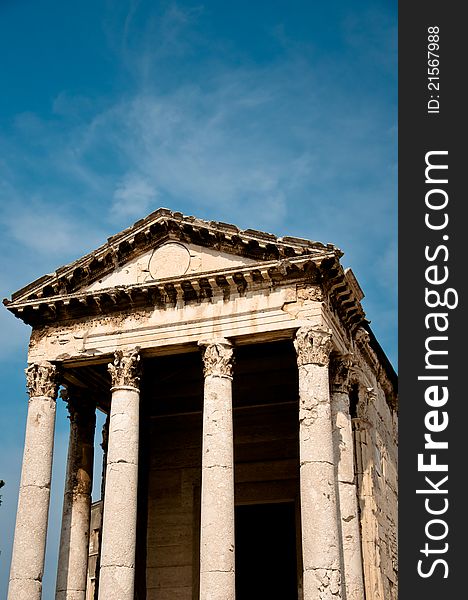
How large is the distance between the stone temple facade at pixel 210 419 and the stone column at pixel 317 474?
3 centimetres

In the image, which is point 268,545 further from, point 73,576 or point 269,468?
point 73,576

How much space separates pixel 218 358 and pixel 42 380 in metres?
3.96

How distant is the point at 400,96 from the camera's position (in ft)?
38.4

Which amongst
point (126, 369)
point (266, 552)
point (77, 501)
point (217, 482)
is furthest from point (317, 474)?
point (266, 552)

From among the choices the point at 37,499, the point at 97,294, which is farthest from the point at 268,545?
the point at 97,294

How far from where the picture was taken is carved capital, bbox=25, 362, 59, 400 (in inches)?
687

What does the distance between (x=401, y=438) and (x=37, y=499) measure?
328 inches

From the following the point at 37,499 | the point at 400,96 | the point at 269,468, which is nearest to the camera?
the point at 400,96

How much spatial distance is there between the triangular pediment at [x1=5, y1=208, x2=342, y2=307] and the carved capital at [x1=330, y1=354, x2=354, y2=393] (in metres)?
2.78

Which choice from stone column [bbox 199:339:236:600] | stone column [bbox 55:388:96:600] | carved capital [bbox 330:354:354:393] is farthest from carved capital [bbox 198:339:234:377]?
stone column [bbox 55:388:96:600]

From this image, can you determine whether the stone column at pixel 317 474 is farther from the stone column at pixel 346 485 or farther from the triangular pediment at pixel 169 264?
the triangular pediment at pixel 169 264

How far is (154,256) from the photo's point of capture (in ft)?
57.8

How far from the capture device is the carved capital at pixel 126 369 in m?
16.8

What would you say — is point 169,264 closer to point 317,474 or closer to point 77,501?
point 317,474
